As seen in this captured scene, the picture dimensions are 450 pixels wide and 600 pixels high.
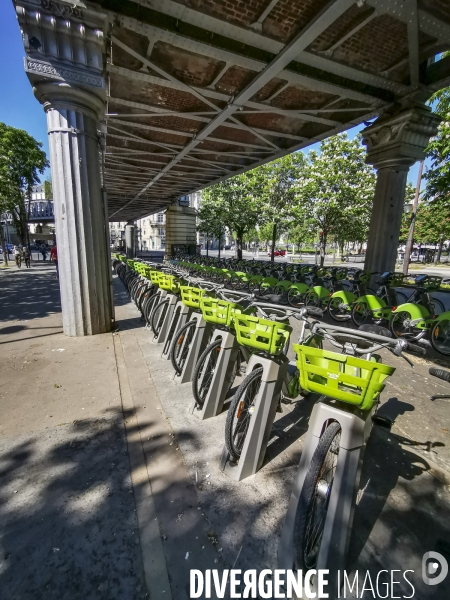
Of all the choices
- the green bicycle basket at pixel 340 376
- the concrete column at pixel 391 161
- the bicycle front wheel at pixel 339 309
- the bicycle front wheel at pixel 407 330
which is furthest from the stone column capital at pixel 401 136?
the green bicycle basket at pixel 340 376

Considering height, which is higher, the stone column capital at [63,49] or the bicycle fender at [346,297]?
the stone column capital at [63,49]

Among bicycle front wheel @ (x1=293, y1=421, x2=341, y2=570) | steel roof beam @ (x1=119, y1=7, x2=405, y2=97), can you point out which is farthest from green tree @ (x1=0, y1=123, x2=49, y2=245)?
bicycle front wheel @ (x1=293, y1=421, x2=341, y2=570)

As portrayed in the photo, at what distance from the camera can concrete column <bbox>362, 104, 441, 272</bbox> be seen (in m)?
7.33

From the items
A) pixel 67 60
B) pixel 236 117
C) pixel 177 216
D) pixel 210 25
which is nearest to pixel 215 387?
pixel 67 60

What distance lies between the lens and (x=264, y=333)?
235cm

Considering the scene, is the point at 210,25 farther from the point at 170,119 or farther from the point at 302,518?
the point at 302,518

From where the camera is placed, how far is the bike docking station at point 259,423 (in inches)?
91.7

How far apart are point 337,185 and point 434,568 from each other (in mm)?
18076

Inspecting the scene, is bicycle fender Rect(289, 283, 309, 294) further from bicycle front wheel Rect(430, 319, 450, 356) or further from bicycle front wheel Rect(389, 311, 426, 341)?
bicycle front wheel Rect(430, 319, 450, 356)

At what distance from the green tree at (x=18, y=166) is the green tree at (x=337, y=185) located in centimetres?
1790

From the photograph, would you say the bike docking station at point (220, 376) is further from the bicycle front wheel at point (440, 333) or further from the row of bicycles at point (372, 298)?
the bicycle front wheel at point (440, 333)

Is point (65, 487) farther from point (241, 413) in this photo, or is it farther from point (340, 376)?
point (340, 376)

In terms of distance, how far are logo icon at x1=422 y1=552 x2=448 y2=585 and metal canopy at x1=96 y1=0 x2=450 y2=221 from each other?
20.5ft

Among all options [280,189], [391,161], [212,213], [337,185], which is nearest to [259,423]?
[391,161]
